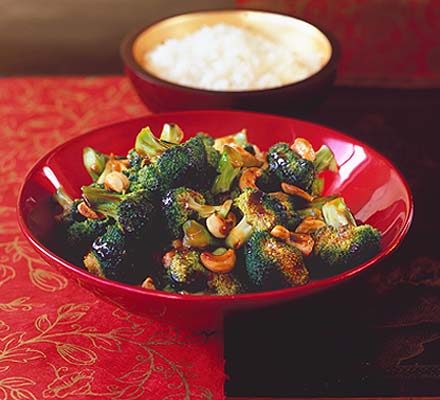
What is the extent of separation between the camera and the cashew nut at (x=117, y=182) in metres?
1.10

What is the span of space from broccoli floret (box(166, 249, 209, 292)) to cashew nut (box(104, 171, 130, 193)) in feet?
→ 0.50

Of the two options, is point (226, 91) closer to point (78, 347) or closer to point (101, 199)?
point (101, 199)

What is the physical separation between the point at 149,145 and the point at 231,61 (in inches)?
20.8

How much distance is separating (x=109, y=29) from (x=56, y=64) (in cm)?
19

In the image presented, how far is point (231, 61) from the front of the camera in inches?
63.7

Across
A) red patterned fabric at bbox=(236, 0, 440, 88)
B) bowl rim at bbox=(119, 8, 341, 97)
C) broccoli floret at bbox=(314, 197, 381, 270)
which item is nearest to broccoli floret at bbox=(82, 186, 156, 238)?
broccoli floret at bbox=(314, 197, 381, 270)

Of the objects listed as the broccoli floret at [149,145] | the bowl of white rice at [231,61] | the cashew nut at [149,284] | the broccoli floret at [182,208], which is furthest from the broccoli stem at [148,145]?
the bowl of white rice at [231,61]

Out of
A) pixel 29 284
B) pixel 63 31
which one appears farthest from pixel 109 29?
pixel 29 284

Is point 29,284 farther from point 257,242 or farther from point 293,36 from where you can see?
point 293,36

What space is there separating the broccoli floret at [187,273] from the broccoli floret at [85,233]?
0.12 metres

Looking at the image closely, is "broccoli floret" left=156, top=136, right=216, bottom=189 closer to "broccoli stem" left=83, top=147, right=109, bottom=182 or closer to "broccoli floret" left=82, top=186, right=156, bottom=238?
"broccoli floret" left=82, top=186, right=156, bottom=238

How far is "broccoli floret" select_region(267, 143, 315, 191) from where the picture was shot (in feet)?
3.67

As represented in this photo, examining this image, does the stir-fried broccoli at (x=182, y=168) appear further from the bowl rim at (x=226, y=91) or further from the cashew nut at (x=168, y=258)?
the bowl rim at (x=226, y=91)

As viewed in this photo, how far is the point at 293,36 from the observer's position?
178cm
